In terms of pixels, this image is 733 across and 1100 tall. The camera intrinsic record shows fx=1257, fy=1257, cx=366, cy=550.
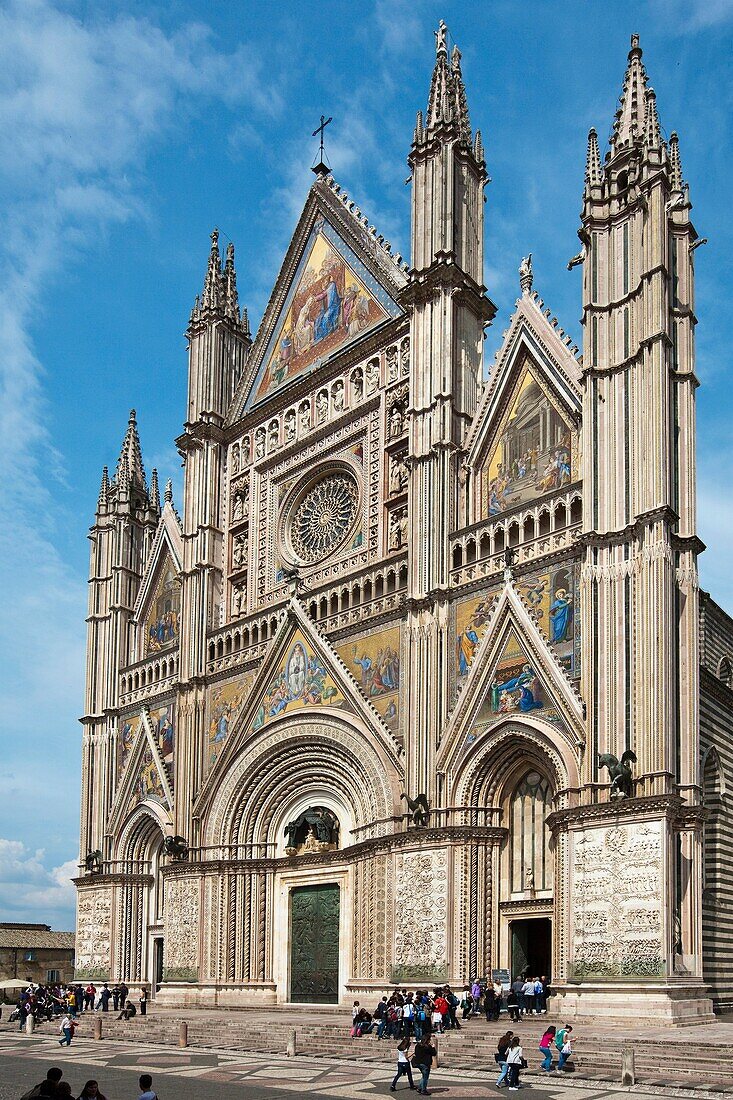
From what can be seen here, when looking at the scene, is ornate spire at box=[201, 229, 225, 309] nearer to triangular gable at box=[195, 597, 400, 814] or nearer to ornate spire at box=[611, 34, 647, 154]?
triangular gable at box=[195, 597, 400, 814]

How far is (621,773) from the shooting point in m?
24.7

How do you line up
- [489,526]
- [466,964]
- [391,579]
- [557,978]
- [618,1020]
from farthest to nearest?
[391,579], [489,526], [466,964], [557,978], [618,1020]

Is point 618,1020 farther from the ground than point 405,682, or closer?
closer

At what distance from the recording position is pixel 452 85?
117ft

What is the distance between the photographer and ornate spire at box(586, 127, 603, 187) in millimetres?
29969

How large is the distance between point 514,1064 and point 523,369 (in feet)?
58.5

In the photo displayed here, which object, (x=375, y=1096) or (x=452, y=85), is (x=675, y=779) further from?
(x=452, y=85)

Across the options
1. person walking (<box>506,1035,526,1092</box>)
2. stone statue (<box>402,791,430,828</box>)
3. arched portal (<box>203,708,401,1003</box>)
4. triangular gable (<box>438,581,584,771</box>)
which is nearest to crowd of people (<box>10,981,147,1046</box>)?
arched portal (<box>203,708,401,1003</box>)

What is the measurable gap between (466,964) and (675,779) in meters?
6.89

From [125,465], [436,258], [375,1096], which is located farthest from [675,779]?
[125,465]

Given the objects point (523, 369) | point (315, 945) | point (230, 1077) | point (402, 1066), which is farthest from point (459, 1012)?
point (523, 369)

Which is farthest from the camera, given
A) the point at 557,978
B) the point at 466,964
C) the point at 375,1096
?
the point at 466,964

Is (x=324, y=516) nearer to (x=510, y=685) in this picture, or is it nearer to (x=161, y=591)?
(x=161, y=591)

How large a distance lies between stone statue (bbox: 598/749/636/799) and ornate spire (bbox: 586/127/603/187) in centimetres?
1368
